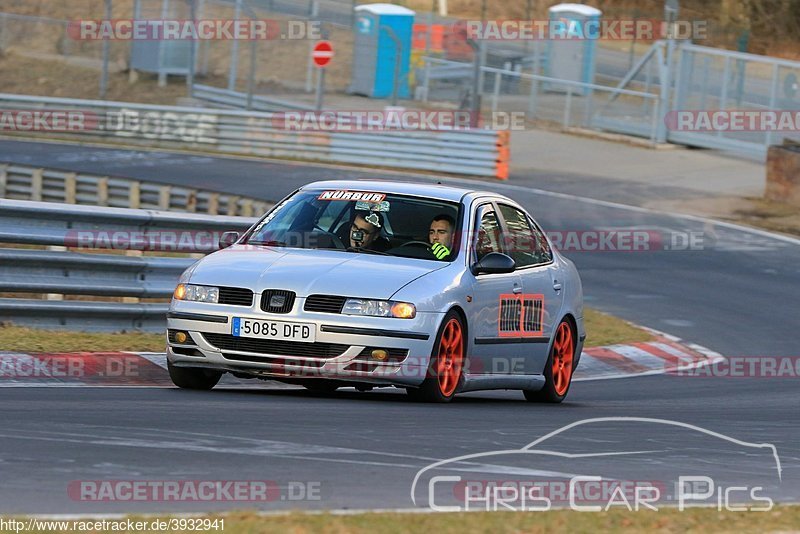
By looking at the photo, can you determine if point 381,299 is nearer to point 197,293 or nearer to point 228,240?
point 197,293

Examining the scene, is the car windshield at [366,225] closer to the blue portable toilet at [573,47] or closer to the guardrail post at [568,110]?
the guardrail post at [568,110]

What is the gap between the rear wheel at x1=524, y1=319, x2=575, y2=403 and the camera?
1071cm

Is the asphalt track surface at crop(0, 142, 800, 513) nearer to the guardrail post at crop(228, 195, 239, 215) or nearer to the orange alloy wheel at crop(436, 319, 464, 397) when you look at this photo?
the orange alloy wheel at crop(436, 319, 464, 397)

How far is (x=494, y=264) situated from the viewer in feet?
31.6

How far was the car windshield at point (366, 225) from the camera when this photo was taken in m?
9.73

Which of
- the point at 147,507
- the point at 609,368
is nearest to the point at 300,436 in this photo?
the point at 147,507

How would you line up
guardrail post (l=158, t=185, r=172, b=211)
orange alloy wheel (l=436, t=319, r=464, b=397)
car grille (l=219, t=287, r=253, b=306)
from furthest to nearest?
guardrail post (l=158, t=185, r=172, b=211) → orange alloy wheel (l=436, t=319, r=464, b=397) → car grille (l=219, t=287, r=253, b=306)

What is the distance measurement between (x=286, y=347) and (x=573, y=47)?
32168 mm

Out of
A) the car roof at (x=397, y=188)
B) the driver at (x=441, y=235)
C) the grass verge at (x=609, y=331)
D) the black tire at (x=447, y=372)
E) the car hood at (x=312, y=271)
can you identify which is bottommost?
the grass verge at (x=609, y=331)

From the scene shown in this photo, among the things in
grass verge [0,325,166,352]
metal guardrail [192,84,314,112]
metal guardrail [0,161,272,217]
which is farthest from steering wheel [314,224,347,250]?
metal guardrail [192,84,314,112]

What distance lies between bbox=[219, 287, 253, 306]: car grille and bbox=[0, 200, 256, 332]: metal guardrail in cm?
257

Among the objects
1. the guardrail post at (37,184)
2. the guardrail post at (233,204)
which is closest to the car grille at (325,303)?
the guardrail post at (233,204)

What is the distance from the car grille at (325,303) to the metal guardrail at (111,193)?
Answer: 545 inches

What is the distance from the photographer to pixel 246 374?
906cm
